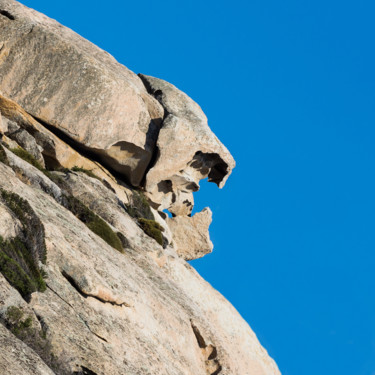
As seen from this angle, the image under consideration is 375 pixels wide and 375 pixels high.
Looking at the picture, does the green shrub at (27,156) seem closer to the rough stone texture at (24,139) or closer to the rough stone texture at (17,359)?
the rough stone texture at (24,139)

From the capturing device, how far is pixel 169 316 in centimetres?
2577

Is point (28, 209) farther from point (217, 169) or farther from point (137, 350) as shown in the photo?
point (217, 169)

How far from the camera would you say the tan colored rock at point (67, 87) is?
4112 cm

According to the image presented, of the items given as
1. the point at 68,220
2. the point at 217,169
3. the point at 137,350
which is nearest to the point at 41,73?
the point at 217,169

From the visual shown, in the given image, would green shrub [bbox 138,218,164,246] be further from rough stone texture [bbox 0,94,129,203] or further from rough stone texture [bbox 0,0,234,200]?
rough stone texture [bbox 0,0,234,200]

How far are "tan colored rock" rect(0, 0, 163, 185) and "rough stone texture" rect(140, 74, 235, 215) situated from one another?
1.78m

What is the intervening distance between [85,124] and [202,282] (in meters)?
11.1

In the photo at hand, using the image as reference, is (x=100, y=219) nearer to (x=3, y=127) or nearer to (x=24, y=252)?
(x=3, y=127)

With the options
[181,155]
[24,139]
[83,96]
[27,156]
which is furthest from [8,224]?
[181,155]

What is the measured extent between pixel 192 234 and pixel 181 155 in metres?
6.67

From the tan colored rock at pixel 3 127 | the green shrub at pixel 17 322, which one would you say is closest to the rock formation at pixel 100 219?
the green shrub at pixel 17 322

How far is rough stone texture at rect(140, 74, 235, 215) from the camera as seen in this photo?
44469 millimetres

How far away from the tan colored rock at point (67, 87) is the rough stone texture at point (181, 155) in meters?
1.78

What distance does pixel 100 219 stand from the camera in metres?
30.0
